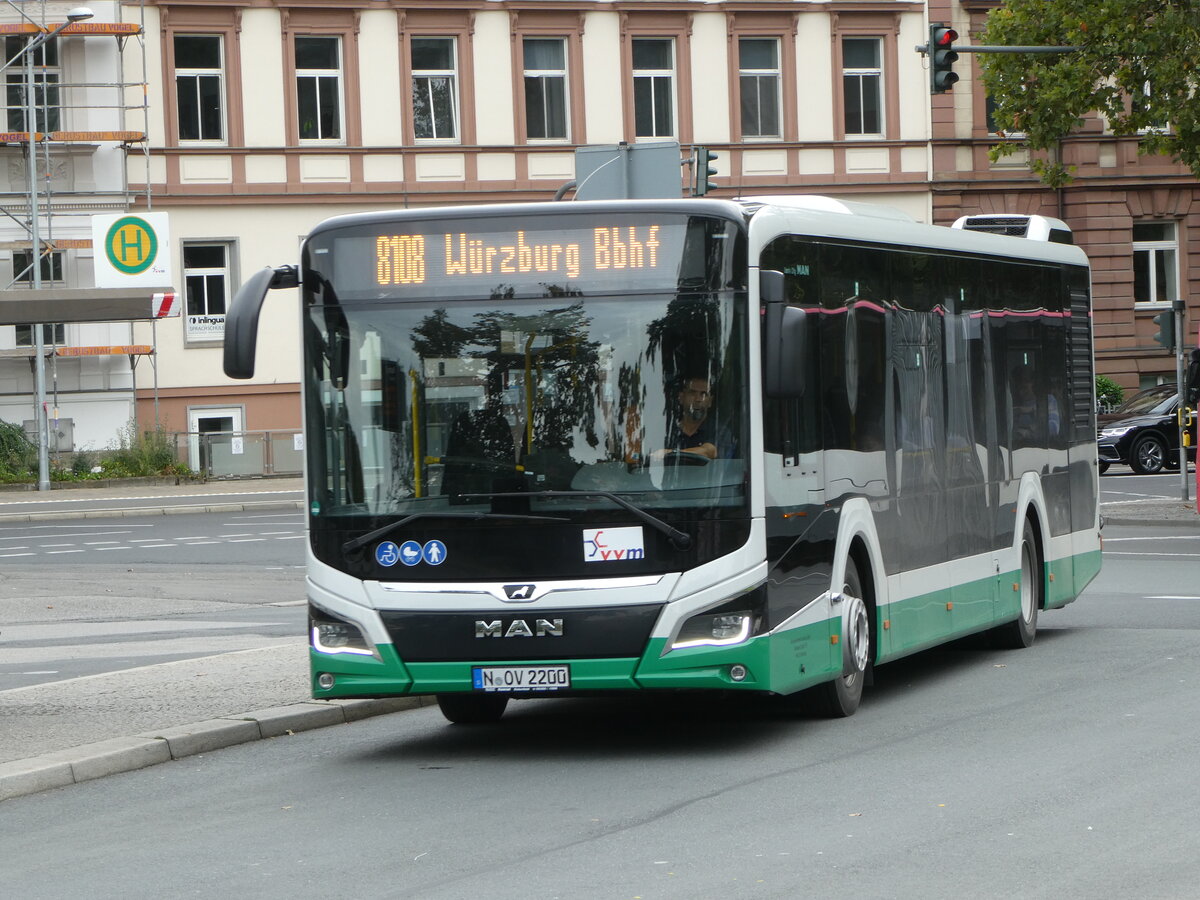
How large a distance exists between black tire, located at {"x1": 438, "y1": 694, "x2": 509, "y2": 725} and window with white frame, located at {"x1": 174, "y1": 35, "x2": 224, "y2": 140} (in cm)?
3391

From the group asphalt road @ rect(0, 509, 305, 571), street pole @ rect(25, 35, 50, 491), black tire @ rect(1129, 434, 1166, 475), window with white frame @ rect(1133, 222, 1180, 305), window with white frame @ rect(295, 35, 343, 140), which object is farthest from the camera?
window with white frame @ rect(1133, 222, 1180, 305)

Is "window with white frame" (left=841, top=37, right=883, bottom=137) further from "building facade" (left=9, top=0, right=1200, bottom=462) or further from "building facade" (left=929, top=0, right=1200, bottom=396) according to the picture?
"building facade" (left=929, top=0, right=1200, bottom=396)

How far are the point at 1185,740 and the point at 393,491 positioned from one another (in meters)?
3.80

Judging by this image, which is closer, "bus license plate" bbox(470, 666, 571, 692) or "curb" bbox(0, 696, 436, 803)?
"curb" bbox(0, 696, 436, 803)

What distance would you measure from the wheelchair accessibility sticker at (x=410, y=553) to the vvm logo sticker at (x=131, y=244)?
32.3 meters

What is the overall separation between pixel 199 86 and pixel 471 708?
34332 mm

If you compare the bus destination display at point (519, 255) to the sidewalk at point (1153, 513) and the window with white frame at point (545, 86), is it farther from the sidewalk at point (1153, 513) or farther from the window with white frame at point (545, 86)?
the window with white frame at point (545, 86)

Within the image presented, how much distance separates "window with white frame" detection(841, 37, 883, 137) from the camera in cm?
4659

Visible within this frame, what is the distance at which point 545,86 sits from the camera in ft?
148

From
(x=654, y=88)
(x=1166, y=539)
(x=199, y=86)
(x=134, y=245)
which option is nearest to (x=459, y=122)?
(x=654, y=88)

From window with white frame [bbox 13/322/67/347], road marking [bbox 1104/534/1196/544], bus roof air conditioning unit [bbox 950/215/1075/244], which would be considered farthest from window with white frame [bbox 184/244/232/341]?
bus roof air conditioning unit [bbox 950/215/1075/244]

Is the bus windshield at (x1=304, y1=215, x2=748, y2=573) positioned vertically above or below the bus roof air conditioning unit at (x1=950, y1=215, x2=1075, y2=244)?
below

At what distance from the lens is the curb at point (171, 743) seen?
30.1 ft

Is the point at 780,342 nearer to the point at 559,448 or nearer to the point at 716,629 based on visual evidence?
the point at 559,448
